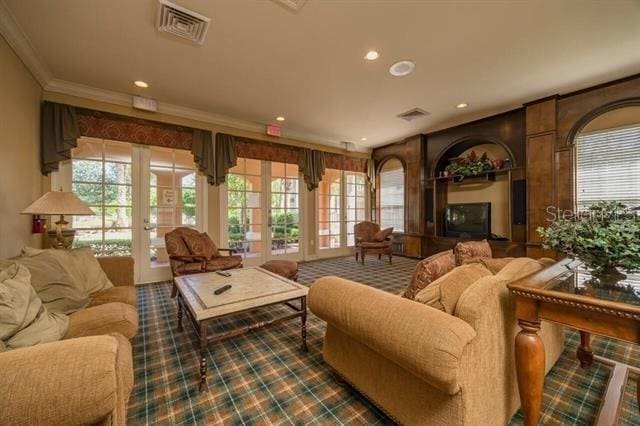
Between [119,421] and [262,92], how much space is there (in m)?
3.49

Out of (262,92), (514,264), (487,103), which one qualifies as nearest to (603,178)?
(487,103)

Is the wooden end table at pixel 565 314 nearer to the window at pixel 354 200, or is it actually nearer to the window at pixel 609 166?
the window at pixel 609 166

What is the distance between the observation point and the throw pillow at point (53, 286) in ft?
4.84

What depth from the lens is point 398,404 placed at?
47.4 inches

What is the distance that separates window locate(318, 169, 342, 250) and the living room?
197mm

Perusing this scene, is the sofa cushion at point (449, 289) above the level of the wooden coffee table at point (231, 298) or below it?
above

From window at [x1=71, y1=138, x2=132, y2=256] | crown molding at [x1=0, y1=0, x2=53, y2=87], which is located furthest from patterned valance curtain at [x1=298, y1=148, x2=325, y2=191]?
crown molding at [x1=0, y1=0, x2=53, y2=87]

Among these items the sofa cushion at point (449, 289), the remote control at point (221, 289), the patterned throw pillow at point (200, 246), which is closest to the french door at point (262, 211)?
the patterned throw pillow at point (200, 246)

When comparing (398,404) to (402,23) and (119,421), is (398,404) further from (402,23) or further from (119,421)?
(402,23)

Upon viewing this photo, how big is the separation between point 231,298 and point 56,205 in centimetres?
189

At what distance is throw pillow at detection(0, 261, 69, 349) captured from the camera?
103 centimetres

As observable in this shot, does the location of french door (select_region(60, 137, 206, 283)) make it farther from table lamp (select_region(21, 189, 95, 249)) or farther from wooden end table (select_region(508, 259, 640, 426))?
wooden end table (select_region(508, 259, 640, 426))

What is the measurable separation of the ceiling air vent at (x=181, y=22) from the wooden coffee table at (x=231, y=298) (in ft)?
7.25

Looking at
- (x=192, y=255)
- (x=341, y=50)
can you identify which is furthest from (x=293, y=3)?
(x=192, y=255)
